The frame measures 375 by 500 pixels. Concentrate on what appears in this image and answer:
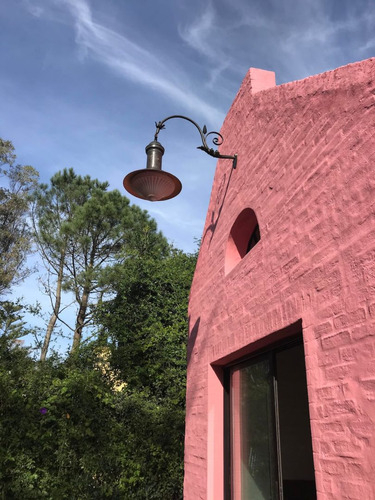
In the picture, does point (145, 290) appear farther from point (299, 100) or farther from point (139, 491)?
point (299, 100)

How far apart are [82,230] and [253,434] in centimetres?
1283

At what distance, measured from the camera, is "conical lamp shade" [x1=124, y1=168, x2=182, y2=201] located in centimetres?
393

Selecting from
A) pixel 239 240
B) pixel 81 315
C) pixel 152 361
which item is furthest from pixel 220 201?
pixel 81 315

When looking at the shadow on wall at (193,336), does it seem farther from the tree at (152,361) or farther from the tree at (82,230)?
the tree at (82,230)

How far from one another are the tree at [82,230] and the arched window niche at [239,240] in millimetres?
9633

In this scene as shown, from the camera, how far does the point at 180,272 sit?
34.7ft

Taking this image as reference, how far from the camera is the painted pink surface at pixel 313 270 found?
6.73 ft

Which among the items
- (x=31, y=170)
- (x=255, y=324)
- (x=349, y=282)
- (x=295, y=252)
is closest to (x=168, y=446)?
(x=255, y=324)

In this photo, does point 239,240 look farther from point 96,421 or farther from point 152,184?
point 96,421

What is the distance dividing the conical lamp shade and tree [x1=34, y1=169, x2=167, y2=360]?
10.0 m

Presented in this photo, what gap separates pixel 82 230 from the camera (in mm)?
15219

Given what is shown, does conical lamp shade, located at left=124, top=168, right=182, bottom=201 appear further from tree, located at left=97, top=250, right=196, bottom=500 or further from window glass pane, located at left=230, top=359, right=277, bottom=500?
tree, located at left=97, top=250, right=196, bottom=500

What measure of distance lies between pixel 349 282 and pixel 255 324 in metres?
1.28

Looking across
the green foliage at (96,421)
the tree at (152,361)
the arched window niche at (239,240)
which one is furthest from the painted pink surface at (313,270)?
the tree at (152,361)
